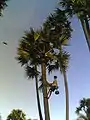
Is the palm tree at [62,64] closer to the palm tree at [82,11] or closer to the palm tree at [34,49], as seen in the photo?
the palm tree at [34,49]

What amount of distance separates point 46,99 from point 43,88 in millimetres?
749

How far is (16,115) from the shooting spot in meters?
53.3

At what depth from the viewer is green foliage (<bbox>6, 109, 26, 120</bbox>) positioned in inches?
2097

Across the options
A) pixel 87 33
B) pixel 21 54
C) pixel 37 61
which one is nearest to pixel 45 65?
pixel 37 61

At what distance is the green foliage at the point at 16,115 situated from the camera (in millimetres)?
53275

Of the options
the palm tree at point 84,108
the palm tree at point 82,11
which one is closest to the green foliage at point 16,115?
the palm tree at point 84,108

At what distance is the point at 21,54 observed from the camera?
75.1 feet

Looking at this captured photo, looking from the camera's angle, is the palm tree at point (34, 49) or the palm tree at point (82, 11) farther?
the palm tree at point (34, 49)

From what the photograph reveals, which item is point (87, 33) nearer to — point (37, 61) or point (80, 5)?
point (80, 5)

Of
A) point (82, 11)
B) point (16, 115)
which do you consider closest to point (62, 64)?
point (82, 11)

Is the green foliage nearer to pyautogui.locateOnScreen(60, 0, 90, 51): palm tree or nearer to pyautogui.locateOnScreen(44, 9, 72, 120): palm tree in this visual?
pyautogui.locateOnScreen(44, 9, 72, 120): palm tree

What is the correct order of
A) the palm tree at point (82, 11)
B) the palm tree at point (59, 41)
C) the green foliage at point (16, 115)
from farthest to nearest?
the green foliage at point (16, 115), the palm tree at point (59, 41), the palm tree at point (82, 11)

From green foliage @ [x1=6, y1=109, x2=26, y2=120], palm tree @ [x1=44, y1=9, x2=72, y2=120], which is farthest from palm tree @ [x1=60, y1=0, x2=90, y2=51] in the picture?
green foliage @ [x1=6, y1=109, x2=26, y2=120]

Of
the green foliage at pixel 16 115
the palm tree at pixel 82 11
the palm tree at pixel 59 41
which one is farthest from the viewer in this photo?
the green foliage at pixel 16 115
